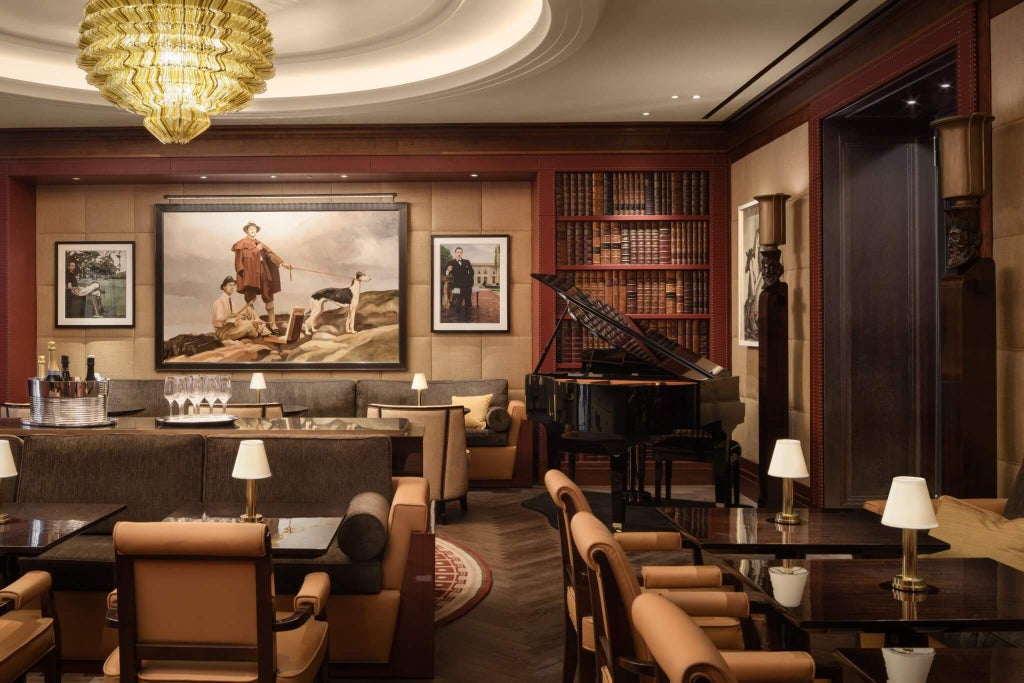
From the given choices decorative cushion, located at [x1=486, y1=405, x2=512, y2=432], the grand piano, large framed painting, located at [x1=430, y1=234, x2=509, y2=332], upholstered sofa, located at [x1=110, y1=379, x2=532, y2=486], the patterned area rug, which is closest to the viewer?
the patterned area rug

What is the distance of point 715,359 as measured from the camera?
7805 millimetres

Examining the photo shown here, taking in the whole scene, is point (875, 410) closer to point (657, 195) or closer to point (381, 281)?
point (657, 195)

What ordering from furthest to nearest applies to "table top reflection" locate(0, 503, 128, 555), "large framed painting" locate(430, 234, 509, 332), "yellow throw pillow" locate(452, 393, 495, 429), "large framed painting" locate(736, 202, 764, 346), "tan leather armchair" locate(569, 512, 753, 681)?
"large framed painting" locate(430, 234, 509, 332) < "yellow throw pillow" locate(452, 393, 495, 429) < "large framed painting" locate(736, 202, 764, 346) < "table top reflection" locate(0, 503, 128, 555) < "tan leather armchair" locate(569, 512, 753, 681)

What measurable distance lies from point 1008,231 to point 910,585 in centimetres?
223

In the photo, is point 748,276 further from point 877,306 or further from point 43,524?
point 43,524

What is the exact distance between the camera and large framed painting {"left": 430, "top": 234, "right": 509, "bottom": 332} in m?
8.05

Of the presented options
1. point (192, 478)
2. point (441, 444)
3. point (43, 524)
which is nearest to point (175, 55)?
point (192, 478)

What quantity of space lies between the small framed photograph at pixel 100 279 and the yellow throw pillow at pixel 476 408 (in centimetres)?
324

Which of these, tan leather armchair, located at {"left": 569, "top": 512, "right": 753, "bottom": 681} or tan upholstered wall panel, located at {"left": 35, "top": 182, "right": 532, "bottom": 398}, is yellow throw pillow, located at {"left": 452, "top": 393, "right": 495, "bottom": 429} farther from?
tan leather armchair, located at {"left": 569, "top": 512, "right": 753, "bottom": 681}

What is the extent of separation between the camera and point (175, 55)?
14.3 feet

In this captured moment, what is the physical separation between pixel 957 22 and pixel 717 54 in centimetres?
169

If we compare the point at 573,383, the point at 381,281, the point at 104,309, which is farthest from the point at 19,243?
the point at 573,383

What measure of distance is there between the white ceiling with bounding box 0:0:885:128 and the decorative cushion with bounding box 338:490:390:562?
2.97 m

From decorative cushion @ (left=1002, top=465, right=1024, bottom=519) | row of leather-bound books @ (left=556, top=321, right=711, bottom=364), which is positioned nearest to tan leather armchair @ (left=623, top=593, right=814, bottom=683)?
decorative cushion @ (left=1002, top=465, right=1024, bottom=519)
